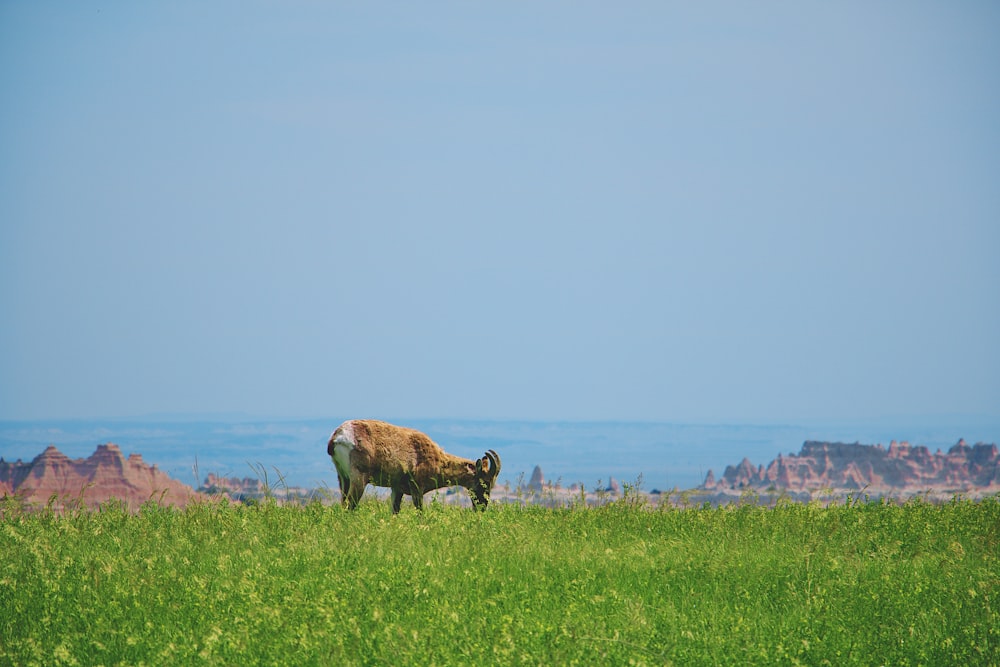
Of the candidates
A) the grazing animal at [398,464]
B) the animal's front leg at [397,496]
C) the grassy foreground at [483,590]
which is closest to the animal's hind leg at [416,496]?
the grazing animal at [398,464]

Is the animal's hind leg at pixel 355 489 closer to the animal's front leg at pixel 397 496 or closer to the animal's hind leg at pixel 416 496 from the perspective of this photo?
the animal's front leg at pixel 397 496

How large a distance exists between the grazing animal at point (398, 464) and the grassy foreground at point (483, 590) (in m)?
0.89

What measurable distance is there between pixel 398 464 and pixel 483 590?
220 inches

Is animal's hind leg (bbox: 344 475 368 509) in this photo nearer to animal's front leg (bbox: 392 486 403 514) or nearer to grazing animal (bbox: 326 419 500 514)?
grazing animal (bbox: 326 419 500 514)

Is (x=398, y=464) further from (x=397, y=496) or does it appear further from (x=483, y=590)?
(x=483, y=590)

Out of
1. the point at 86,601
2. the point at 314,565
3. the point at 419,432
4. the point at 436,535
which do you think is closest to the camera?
the point at 86,601

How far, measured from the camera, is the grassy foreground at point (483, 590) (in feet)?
25.1

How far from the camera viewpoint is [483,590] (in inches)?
363

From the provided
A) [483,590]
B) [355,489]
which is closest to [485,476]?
[355,489]

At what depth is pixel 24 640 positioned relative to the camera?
791 cm

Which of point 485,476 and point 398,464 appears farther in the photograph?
point 485,476

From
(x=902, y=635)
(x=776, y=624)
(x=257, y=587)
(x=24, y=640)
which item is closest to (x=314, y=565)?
(x=257, y=587)

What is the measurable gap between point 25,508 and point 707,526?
10234mm

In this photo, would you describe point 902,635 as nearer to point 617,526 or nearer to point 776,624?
point 776,624
